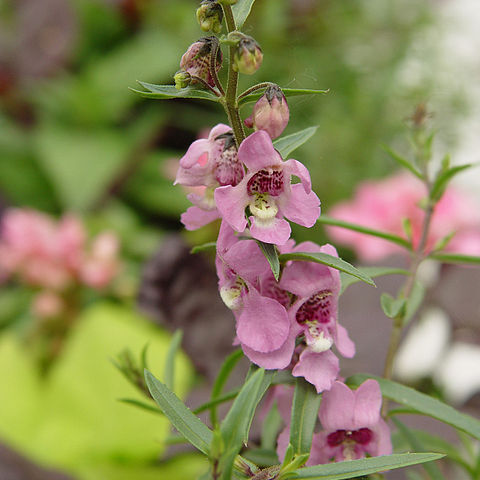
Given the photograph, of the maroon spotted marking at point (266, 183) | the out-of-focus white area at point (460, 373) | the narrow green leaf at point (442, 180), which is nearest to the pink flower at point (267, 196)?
the maroon spotted marking at point (266, 183)

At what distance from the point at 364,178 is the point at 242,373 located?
70cm

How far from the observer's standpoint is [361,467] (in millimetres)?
Answer: 185

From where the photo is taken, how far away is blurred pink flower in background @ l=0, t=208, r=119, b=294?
0.88m

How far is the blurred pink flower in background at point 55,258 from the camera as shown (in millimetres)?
877

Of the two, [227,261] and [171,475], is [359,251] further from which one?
[227,261]

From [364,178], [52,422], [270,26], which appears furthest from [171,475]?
[270,26]

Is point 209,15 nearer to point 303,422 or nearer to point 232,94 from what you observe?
point 232,94

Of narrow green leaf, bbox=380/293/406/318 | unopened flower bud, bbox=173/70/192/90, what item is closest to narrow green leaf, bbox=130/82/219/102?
unopened flower bud, bbox=173/70/192/90

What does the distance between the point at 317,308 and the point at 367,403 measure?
0.12 feet

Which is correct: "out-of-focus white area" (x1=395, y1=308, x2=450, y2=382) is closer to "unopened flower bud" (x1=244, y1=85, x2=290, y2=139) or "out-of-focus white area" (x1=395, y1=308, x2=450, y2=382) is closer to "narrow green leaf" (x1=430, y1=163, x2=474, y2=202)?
"narrow green leaf" (x1=430, y1=163, x2=474, y2=202)

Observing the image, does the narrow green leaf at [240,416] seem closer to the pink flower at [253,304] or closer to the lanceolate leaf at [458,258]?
the pink flower at [253,304]

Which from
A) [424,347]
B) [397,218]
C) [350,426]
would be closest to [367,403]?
[350,426]

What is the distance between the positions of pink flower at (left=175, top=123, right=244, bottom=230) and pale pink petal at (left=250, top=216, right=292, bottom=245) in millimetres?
22

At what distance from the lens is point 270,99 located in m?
0.20
